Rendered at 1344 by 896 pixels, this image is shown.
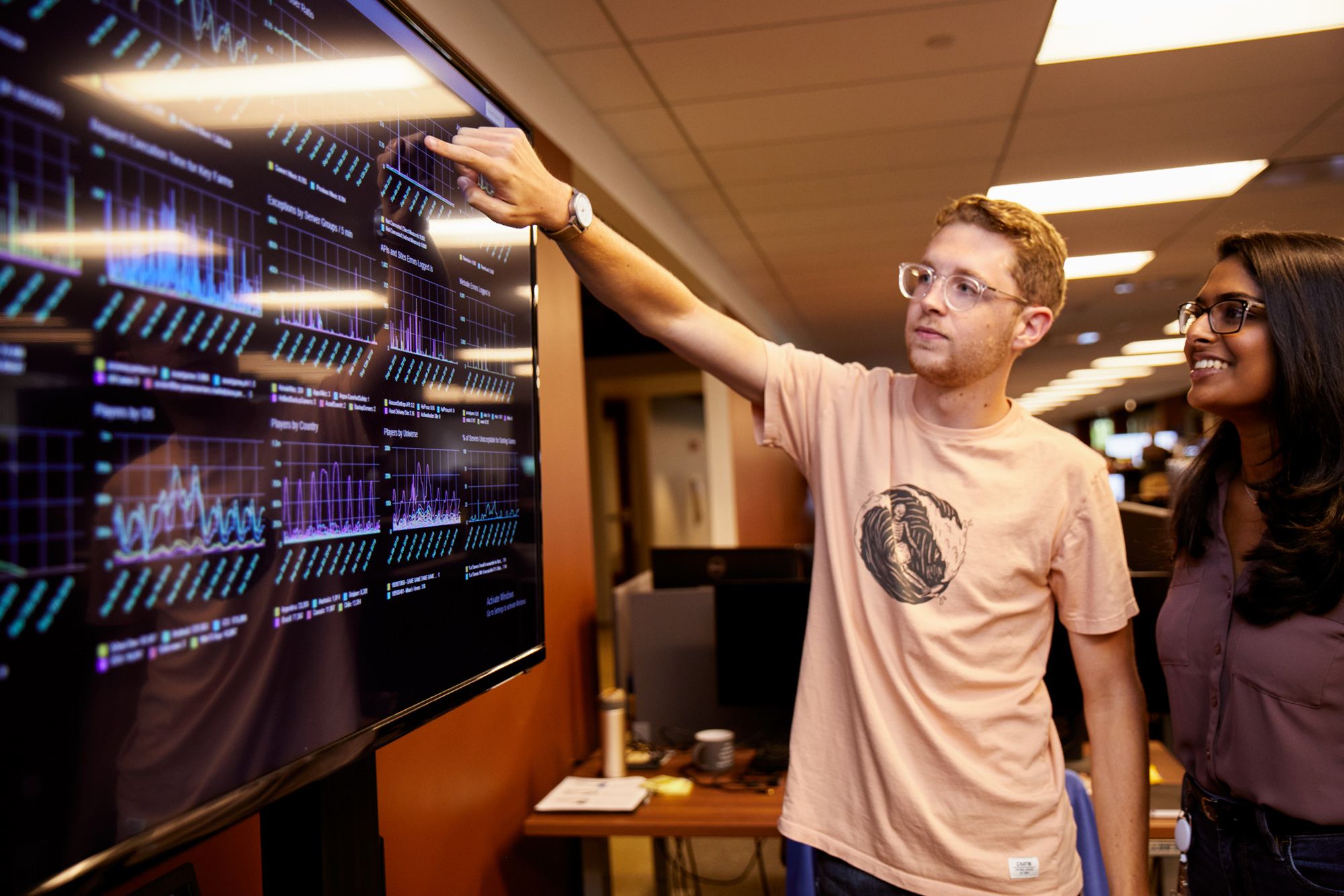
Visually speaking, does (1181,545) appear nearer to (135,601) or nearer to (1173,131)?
(135,601)

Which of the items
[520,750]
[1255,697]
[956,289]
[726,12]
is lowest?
[520,750]

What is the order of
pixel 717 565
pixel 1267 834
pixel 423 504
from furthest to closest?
pixel 717 565
pixel 1267 834
pixel 423 504

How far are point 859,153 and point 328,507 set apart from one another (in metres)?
3.53

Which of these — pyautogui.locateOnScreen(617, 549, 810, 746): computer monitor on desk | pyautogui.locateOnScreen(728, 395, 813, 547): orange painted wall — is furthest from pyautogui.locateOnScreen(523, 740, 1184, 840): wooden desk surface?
pyautogui.locateOnScreen(728, 395, 813, 547): orange painted wall

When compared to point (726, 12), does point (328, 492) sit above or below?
below

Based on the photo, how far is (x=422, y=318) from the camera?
1.03m

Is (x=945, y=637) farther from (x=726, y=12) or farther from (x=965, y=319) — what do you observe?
(x=726, y=12)

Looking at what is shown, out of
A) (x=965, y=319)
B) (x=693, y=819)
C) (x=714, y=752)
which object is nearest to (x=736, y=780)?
(x=714, y=752)

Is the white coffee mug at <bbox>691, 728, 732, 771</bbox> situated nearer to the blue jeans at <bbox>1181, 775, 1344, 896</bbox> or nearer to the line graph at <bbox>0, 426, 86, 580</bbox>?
the blue jeans at <bbox>1181, 775, 1344, 896</bbox>

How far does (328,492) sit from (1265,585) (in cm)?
133

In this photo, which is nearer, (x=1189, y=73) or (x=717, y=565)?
(x=1189, y=73)

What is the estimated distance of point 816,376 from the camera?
157 centimetres

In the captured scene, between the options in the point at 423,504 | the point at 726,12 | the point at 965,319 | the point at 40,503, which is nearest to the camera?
the point at 40,503

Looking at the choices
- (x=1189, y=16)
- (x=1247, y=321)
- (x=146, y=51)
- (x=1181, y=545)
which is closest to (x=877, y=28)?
(x=1189, y=16)
